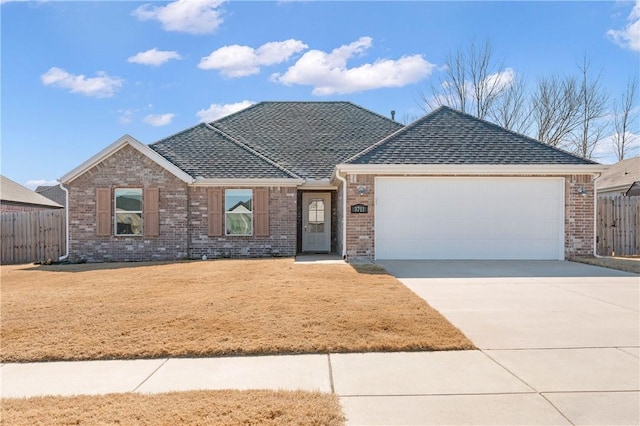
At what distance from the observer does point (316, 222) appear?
53.6ft

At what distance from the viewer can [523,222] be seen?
42.2 feet

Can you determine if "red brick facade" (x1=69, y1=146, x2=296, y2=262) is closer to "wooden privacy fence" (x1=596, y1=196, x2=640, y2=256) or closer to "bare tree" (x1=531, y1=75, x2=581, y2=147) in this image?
"wooden privacy fence" (x1=596, y1=196, x2=640, y2=256)

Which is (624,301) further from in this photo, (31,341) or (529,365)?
(31,341)

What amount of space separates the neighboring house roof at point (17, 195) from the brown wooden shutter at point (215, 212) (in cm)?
1291

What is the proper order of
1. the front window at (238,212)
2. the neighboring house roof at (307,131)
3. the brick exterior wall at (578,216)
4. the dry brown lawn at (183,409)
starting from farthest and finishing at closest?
the neighboring house roof at (307,131), the front window at (238,212), the brick exterior wall at (578,216), the dry brown lawn at (183,409)

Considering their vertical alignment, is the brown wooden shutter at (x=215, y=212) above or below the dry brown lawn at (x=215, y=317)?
above

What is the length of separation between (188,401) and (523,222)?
11857mm

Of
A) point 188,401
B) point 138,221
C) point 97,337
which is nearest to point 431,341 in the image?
point 188,401

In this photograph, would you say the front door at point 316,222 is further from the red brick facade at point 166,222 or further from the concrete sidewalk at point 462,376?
the concrete sidewalk at point 462,376

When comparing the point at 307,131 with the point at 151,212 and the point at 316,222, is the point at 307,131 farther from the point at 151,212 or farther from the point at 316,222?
the point at 151,212

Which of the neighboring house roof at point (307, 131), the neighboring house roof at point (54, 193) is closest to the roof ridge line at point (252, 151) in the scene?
the neighboring house roof at point (307, 131)

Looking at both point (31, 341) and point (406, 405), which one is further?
point (31, 341)

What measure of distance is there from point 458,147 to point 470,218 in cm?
222

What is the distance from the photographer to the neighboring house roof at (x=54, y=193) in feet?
115
